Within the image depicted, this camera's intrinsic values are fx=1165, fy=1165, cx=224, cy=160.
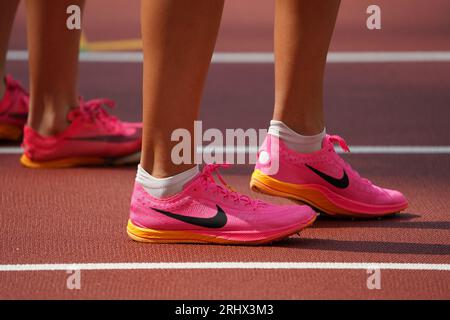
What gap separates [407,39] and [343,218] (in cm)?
355

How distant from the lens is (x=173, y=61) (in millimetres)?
3238

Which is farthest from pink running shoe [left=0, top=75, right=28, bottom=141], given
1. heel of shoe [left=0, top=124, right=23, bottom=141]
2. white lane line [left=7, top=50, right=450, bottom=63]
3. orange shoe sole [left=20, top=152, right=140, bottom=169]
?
white lane line [left=7, top=50, right=450, bottom=63]

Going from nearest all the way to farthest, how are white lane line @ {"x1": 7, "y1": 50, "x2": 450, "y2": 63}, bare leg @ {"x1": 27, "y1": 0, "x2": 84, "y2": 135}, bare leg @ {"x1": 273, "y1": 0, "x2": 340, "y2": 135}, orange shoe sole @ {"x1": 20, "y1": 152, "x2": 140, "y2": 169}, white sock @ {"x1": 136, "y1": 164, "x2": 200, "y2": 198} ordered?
white sock @ {"x1": 136, "y1": 164, "x2": 200, "y2": 198} → bare leg @ {"x1": 273, "y1": 0, "x2": 340, "y2": 135} → bare leg @ {"x1": 27, "y1": 0, "x2": 84, "y2": 135} → orange shoe sole @ {"x1": 20, "y1": 152, "x2": 140, "y2": 169} → white lane line @ {"x1": 7, "y1": 50, "x2": 450, "y2": 63}

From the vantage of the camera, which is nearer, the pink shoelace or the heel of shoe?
the pink shoelace

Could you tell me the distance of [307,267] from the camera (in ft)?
10.5

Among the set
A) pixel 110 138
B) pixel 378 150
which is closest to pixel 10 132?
pixel 110 138

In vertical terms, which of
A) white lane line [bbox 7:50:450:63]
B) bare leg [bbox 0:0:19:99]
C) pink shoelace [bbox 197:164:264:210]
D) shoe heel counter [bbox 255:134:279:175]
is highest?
white lane line [bbox 7:50:450:63]

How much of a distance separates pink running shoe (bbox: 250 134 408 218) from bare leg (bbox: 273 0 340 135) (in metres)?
0.09

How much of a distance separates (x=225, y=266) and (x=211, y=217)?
0.63 ft

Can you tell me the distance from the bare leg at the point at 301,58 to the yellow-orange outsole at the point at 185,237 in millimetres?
373

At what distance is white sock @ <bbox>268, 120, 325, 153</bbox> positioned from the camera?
3596 mm

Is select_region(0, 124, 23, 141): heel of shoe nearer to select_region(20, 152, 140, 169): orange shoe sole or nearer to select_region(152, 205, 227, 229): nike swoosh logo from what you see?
select_region(20, 152, 140, 169): orange shoe sole

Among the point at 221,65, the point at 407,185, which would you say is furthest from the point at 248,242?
the point at 221,65

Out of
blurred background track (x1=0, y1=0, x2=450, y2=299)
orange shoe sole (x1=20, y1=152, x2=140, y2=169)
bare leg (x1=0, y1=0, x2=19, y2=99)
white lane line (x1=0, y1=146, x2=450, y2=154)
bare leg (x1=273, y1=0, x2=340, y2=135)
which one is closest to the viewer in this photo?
blurred background track (x1=0, y1=0, x2=450, y2=299)
